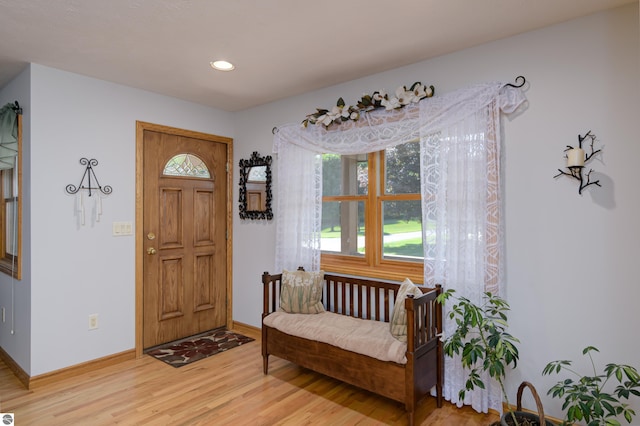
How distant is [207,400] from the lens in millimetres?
2576

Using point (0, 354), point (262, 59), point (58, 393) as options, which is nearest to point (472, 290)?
point (262, 59)

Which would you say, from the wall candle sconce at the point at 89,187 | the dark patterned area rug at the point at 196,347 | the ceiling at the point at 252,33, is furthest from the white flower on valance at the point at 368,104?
the dark patterned area rug at the point at 196,347

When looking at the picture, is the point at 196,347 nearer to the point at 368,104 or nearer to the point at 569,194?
the point at 368,104

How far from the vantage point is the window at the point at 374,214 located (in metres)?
2.89

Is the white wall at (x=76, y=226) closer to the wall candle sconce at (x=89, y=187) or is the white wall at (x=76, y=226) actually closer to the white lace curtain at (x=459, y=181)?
the wall candle sconce at (x=89, y=187)

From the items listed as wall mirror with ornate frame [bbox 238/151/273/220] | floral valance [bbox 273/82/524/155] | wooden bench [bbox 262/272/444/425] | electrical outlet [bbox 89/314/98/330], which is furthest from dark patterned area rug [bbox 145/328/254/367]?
floral valance [bbox 273/82/524/155]

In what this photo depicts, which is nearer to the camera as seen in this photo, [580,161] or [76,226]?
[580,161]

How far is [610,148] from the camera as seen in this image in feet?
6.79

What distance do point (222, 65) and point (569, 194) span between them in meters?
2.54

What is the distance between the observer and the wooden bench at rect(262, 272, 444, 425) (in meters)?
2.25

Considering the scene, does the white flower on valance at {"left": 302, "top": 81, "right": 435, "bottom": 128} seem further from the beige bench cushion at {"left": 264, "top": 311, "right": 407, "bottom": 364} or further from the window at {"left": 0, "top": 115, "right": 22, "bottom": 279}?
the window at {"left": 0, "top": 115, "right": 22, "bottom": 279}

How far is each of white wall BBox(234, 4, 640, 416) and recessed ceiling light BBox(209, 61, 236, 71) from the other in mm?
1660

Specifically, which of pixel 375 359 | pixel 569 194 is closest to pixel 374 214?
pixel 375 359

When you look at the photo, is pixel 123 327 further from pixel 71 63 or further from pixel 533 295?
pixel 533 295
